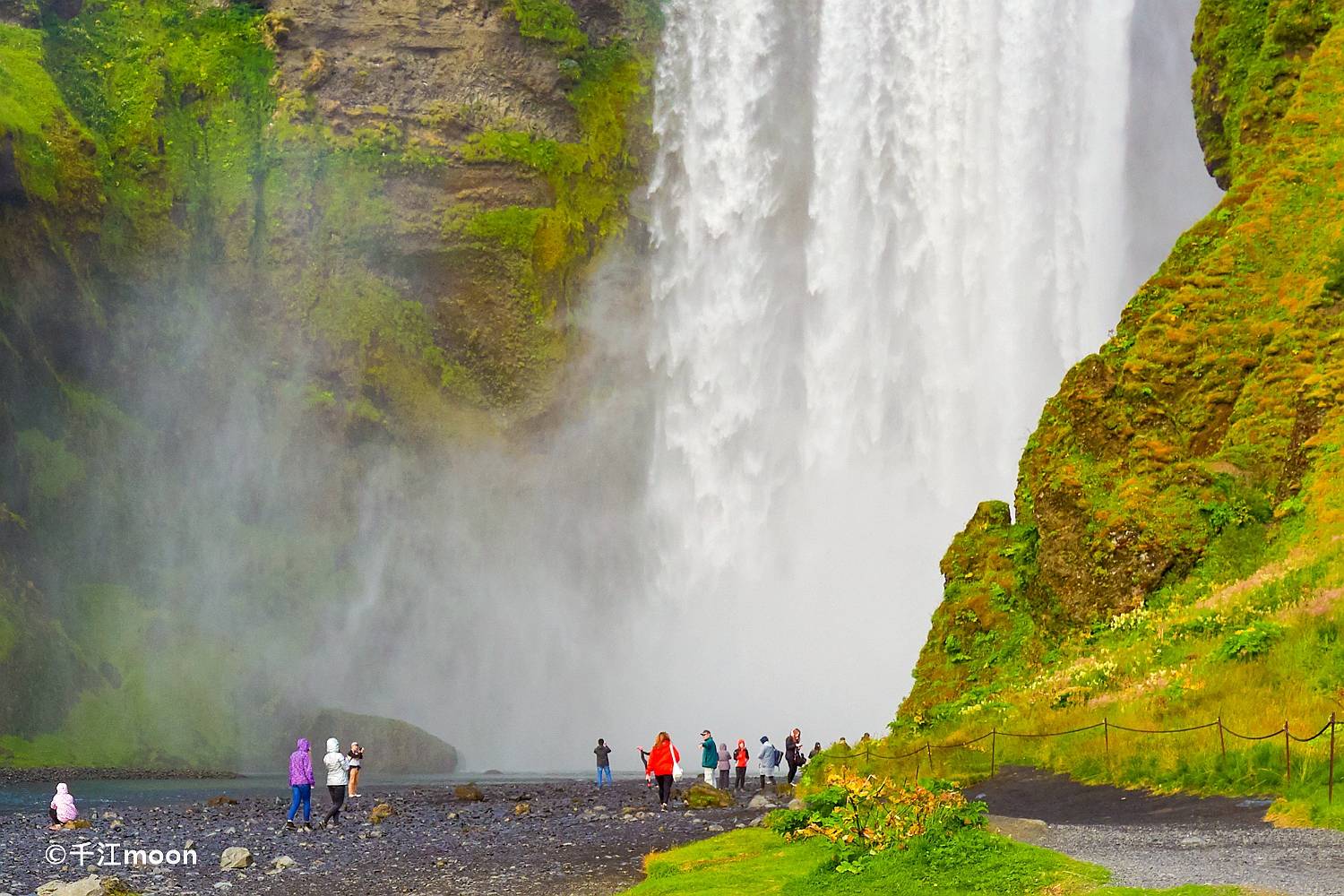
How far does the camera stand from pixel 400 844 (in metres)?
24.8

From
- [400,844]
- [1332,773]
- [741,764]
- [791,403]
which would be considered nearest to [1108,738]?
[1332,773]

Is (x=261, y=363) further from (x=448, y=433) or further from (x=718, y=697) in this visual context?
(x=718, y=697)

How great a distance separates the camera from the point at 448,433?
75750 millimetres

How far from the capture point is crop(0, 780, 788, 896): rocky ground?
1945 cm

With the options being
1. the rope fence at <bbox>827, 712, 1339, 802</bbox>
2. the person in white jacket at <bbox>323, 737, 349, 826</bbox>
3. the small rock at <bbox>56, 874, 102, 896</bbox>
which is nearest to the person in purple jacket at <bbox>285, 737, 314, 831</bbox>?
the person in white jacket at <bbox>323, 737, 349, 826</bbox>

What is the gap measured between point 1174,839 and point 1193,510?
13.3 meters

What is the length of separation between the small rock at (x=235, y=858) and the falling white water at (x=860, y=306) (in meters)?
42.1

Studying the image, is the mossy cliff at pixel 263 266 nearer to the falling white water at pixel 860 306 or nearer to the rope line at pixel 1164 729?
the falling white water at pixel 860 306

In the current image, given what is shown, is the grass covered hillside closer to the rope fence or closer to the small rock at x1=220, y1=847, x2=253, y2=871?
the rope fence

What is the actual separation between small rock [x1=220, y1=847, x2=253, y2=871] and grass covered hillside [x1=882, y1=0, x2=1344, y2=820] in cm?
1237

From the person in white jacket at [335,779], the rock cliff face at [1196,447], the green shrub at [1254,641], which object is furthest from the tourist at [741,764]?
the green shrub at [1254,641]

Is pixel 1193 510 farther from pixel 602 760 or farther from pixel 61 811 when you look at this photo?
pixel 61 811

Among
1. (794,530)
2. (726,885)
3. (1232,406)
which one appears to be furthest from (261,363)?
(726,885)

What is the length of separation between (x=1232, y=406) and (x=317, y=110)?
6233 centimetres
